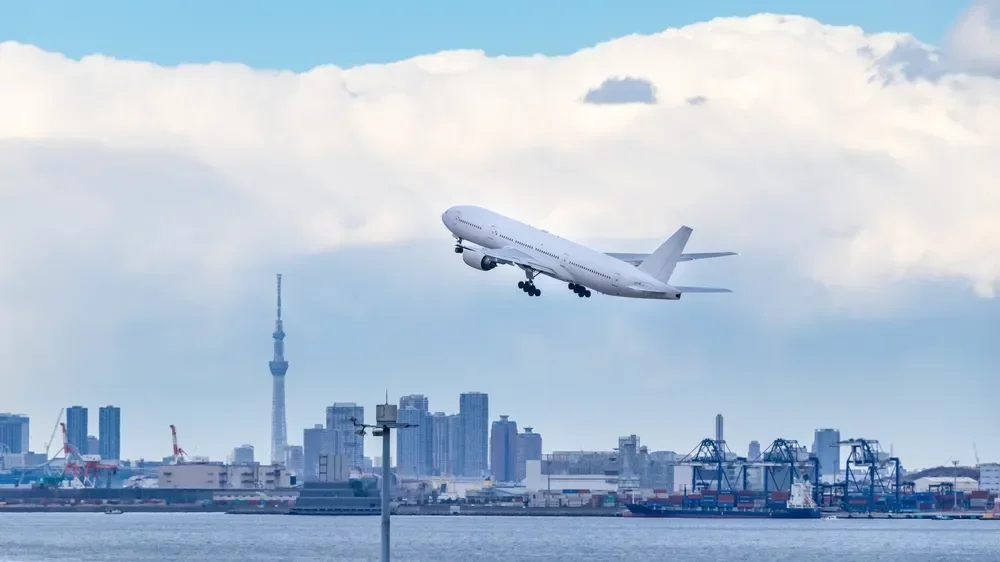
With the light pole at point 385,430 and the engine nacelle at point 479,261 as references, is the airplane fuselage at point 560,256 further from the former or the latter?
the light pole at point 385,430

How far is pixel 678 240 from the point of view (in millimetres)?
151000

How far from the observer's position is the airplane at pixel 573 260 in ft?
480

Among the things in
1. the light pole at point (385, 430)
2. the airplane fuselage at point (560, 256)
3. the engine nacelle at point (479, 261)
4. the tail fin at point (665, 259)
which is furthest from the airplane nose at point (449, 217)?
the light pole at point (385, 430)

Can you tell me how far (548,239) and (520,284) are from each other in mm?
4889

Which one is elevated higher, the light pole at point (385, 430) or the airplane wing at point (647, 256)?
the airplane wing at point (647, 256)

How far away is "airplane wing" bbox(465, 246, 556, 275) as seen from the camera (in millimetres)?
152000

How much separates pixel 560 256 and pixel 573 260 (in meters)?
1.60

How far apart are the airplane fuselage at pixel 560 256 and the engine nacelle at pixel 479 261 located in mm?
740

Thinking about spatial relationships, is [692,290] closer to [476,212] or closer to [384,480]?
[476,212]

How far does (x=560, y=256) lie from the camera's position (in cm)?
15088

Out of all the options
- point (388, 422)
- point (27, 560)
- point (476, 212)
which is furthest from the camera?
point (27, 560)

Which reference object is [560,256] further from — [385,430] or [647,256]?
[385,430]

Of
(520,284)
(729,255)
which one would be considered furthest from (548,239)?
(729,255)

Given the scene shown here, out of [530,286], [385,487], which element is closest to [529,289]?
[530,286]
